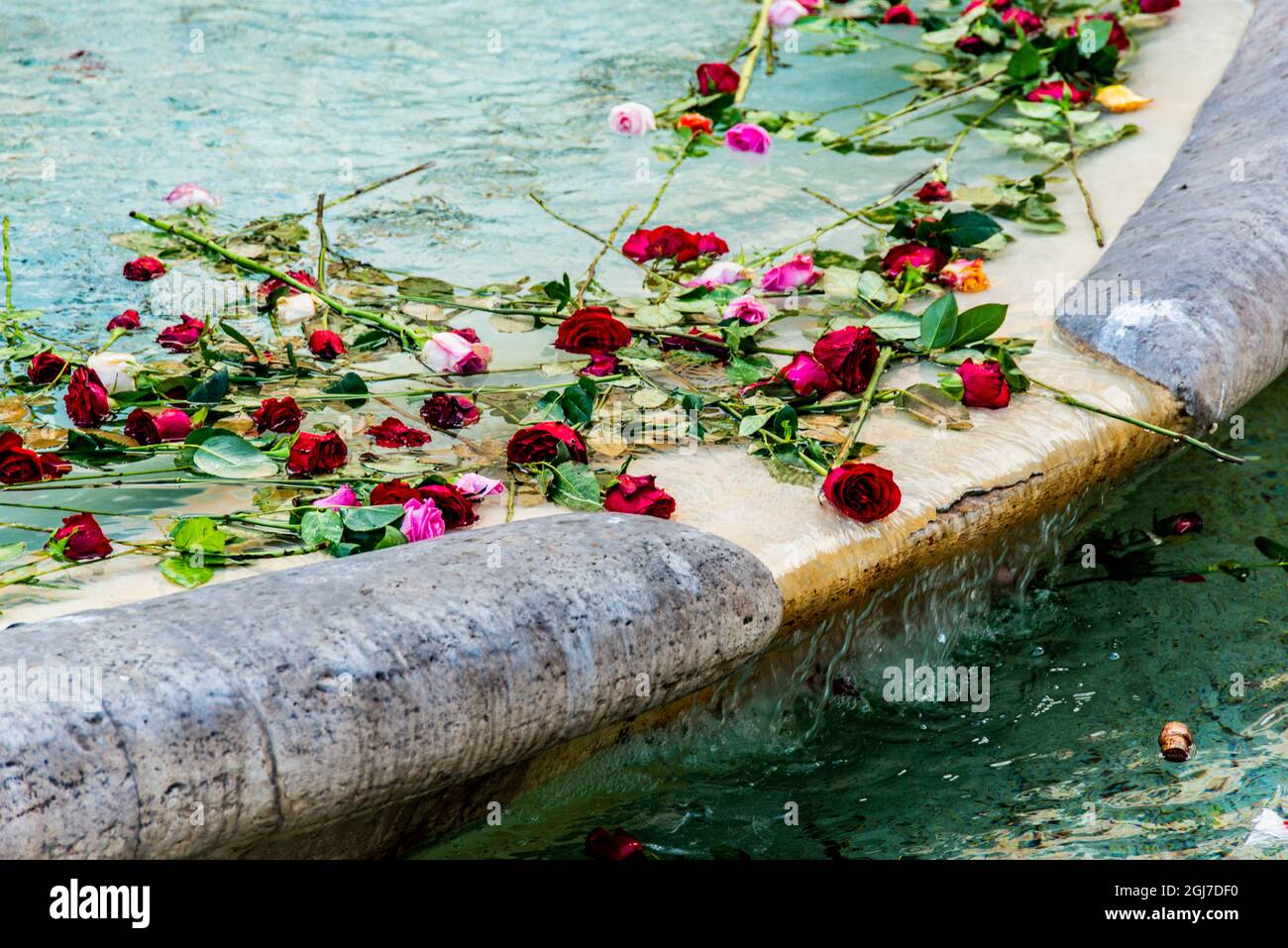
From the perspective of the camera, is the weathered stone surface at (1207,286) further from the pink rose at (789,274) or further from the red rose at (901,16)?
the red rose at (901,16)

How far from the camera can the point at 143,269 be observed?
359cm

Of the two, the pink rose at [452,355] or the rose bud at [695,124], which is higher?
the rose bud at [695,124]

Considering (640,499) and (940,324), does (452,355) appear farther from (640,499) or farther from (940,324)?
(940,324)

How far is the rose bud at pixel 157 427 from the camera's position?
269cm

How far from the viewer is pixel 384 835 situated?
216 cm

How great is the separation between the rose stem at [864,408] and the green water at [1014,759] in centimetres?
38

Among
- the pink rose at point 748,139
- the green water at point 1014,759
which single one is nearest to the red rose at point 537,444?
the green water at point 1014,759

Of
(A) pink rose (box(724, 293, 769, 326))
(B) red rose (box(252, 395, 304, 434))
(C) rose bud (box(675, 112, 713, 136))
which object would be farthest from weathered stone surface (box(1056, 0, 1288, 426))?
(B) red rose (box(252, 395, 304, 434))

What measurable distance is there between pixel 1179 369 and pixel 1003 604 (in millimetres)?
625

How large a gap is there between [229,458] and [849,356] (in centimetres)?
120

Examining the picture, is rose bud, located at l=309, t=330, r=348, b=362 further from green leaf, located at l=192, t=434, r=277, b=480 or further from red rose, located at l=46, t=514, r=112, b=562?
red rose, located at l=46, t=514, r=112, b=562

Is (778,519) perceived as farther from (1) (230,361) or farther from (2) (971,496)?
(1) (230,361)

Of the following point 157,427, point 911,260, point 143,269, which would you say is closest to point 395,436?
point 157,427

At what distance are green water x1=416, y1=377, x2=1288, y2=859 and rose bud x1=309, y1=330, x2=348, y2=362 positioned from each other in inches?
47.5
